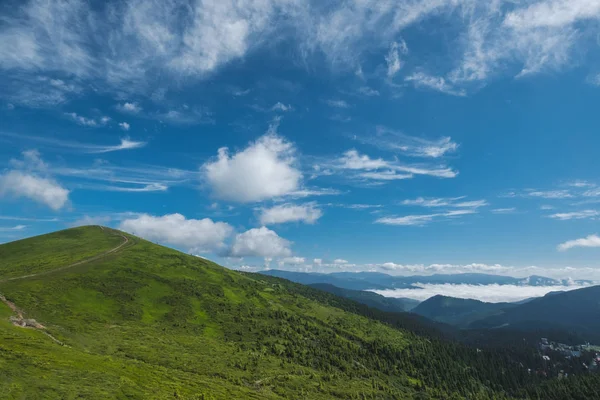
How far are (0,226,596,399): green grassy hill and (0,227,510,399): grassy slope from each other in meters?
0.44

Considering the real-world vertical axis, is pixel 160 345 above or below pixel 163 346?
above

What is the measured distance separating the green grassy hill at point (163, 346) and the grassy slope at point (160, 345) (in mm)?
436

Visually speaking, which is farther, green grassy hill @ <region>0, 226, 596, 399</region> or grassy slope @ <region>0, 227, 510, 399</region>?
green grassy hill @ <region>0, 226, 596, 399</region>

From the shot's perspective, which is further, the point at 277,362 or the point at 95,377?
the point at 277,362

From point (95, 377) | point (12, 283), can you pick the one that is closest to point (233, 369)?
point (95, 377)

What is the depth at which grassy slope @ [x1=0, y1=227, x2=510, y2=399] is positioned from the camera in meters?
56.5

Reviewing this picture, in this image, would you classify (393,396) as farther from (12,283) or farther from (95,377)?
(12,283)

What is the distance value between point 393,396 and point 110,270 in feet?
501

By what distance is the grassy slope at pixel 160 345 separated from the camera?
56.5 meters

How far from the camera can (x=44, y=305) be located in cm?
10544

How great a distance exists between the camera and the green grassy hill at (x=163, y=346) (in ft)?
188

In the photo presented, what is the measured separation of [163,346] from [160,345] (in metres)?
1.05

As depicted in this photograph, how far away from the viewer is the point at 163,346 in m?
101

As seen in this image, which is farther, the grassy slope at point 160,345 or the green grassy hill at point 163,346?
the green grassy hill at point 163,346
